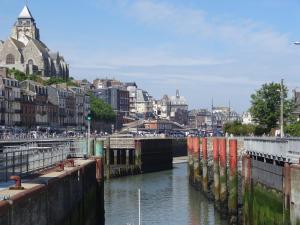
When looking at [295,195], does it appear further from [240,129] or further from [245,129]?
[240,129]

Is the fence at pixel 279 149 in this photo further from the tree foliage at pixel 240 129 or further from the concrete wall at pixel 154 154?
the tree foliage at pixel 240 129

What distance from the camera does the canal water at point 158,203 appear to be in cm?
5419

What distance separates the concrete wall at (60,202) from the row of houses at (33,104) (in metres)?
90.6

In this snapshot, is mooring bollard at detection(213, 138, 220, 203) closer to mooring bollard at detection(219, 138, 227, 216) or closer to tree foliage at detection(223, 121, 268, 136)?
mooring bollard at detection(219, 138, 227, 216)

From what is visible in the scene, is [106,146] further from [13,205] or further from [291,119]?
[13,205]

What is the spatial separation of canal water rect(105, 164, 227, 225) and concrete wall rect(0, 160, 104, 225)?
3177 mm

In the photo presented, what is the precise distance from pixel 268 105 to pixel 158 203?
47364 millimetres

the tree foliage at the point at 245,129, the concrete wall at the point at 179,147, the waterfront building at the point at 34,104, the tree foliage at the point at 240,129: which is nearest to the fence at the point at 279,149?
the tree foliage at the point at 245,129

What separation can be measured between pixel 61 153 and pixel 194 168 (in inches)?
1362

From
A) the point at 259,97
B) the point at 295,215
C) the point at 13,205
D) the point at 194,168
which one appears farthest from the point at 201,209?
the point at 259,97

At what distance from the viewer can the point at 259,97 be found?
10850cm

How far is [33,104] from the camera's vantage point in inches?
6437

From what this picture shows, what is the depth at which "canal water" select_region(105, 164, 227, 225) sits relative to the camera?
54188 millimetres

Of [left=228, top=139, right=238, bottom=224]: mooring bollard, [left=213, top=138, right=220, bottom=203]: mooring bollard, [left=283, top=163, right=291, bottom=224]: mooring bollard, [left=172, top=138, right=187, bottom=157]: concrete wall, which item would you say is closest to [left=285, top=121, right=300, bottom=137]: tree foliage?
[left=213, top=138, right=220, bottom=203]: mooring bollard
